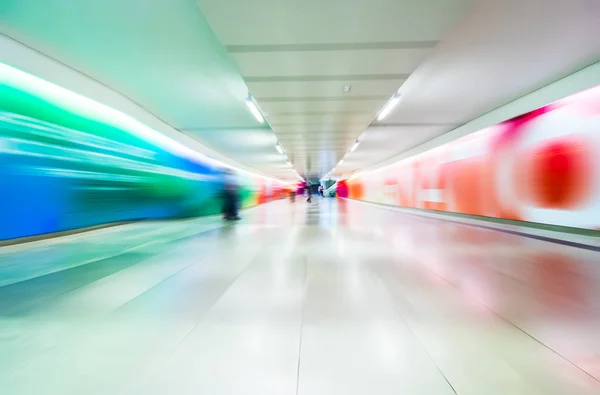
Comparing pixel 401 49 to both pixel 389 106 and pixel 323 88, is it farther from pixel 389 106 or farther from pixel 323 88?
pixel 389 106

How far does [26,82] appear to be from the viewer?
14.7 ft

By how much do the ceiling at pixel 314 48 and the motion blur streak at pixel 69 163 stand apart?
853 mm

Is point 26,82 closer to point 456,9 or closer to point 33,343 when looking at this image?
point 33,343

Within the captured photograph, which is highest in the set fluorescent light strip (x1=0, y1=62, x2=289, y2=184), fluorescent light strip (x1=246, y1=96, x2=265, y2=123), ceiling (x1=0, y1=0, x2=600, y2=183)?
ceiling (x1=0, y1=0, x2=600, y2=183)

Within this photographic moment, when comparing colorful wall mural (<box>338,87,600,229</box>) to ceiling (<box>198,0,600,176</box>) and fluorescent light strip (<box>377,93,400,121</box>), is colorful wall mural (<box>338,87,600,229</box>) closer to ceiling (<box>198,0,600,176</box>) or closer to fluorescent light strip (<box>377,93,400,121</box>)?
ceiling (<box>198,0,600,176</box>)

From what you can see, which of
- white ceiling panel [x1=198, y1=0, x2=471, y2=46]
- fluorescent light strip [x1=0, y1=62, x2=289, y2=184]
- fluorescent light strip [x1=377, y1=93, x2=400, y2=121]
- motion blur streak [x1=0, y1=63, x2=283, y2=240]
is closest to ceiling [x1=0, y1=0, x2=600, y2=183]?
white ceiling panel [x1=198, y1=0, x2=471, y2=46]

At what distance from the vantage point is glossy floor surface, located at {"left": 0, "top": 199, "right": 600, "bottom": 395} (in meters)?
1.40

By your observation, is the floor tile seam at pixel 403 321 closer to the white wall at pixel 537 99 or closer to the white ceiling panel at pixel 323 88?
the white ceiling panel at pixel 323 88

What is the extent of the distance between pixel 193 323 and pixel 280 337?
0.74 metres

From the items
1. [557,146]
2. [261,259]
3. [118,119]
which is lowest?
[261,259]

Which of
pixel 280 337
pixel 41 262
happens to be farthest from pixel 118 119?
pixel 280 337

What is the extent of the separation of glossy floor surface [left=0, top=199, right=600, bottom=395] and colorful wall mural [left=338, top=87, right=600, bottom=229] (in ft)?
7.29

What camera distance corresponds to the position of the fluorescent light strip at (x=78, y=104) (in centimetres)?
432

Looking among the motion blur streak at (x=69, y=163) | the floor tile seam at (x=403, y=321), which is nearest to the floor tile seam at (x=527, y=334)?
the floor tile seam at (x=403, y=321)
